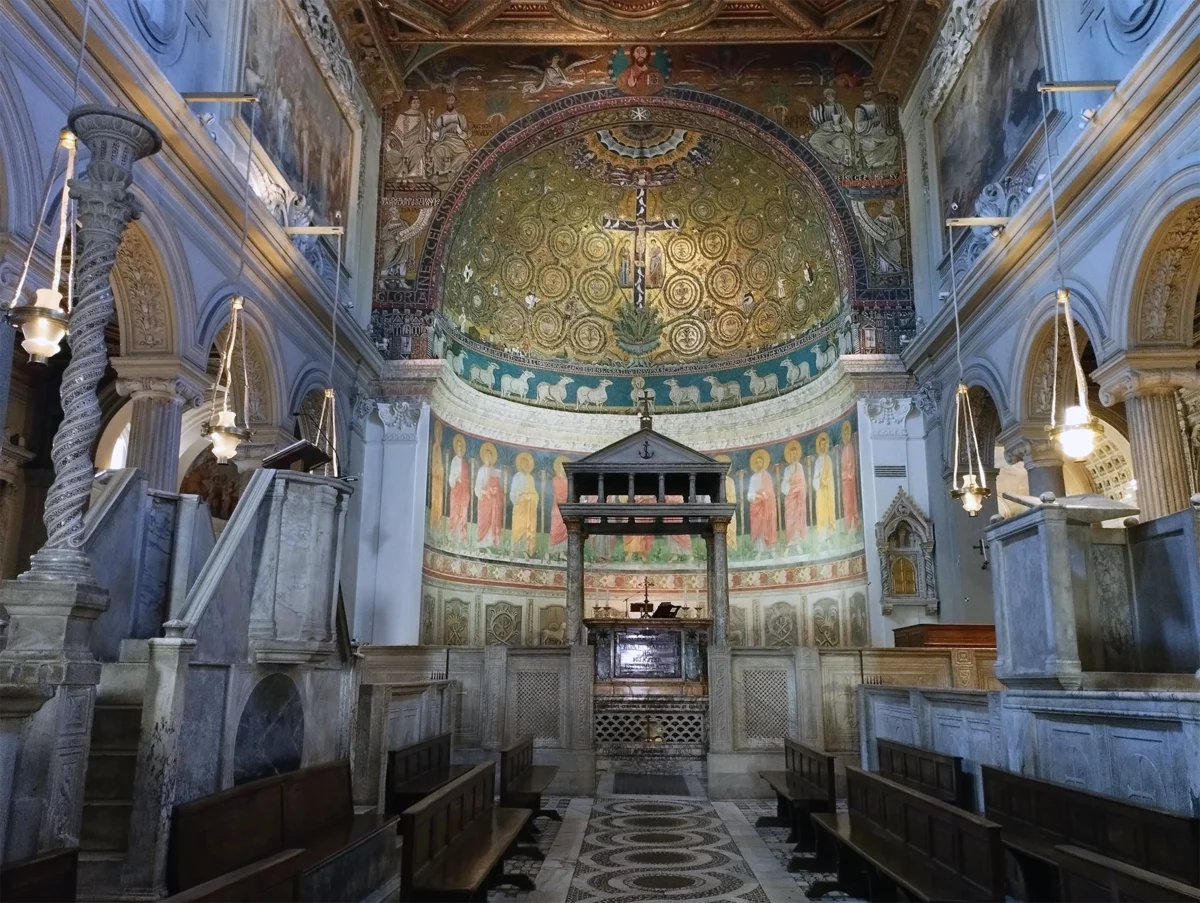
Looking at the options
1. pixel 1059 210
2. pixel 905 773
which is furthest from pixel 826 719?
pixel 1059 210

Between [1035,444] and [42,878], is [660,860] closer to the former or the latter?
[42,878]

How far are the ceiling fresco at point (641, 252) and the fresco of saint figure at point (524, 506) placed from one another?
2.59 metres

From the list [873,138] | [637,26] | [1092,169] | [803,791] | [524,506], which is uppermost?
[637,26]

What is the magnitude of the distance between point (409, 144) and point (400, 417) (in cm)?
543

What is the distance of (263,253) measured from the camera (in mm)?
12297

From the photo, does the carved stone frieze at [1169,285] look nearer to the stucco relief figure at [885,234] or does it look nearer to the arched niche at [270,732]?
the stucco relief figure at [885,234]

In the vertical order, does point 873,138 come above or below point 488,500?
above

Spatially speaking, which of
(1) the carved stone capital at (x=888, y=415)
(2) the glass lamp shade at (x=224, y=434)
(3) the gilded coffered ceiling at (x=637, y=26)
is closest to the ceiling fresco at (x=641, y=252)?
(3) the gilded coffered ceiling at (x=637, y=26)

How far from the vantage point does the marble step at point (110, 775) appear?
201 inches

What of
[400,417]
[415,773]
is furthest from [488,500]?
[415,773]

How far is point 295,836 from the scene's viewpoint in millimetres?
5512

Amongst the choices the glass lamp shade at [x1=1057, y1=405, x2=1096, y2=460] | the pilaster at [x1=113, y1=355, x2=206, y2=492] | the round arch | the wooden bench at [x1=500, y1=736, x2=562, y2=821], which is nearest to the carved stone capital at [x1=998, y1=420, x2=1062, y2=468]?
the round arch

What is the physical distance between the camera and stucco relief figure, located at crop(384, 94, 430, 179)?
18.1m

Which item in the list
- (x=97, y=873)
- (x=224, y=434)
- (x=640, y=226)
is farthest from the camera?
(x=640, y=226)
